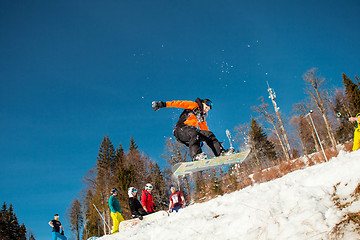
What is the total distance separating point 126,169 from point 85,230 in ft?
78.6

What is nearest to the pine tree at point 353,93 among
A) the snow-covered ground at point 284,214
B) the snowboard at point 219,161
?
the snowboard at point 219,161

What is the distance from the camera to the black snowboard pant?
5.47m

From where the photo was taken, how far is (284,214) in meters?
2.51

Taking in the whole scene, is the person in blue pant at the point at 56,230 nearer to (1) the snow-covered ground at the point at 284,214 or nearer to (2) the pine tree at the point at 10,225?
(1) the snow-covered ground at the point at 284,214

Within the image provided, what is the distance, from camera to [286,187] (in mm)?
3033

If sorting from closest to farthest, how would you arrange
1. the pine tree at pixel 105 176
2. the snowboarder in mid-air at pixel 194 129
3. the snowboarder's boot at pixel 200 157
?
A: the snowboarder's boot at pixel 200 157 → the snowboarder in mid-air at pixel 194 129 → the pine tree at pixel 105 176

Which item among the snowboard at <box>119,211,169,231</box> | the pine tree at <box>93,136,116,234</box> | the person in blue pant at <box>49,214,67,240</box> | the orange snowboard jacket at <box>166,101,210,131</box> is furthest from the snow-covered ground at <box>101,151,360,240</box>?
the pine tree at <box>93,136,116,234</box>

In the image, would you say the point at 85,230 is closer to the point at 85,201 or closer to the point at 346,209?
the point at 85,201

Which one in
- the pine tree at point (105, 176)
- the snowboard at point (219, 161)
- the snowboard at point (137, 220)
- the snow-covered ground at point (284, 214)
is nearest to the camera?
the snow-covered ground at point (284, 214)

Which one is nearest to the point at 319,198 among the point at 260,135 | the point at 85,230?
the point at 260,135

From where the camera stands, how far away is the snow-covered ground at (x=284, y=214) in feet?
7.17

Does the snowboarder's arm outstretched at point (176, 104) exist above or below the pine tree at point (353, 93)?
below

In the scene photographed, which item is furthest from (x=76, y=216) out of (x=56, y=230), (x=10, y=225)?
(x=56, y=230)

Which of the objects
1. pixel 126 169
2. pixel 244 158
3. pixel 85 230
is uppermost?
pixel 126 169
